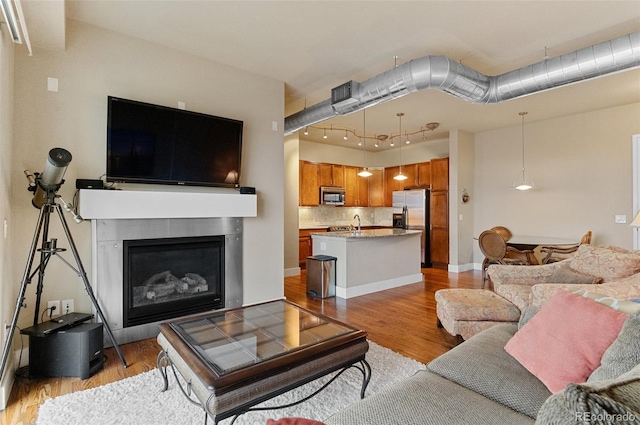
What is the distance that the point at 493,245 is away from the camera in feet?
17.8

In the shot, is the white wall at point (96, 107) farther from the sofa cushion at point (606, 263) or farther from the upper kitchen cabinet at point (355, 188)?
the upper kitchen cabinet at point (355, 188)

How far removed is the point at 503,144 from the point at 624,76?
2.59 metres

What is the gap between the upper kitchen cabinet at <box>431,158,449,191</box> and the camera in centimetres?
705

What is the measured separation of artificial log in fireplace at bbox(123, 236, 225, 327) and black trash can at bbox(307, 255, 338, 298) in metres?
1.51

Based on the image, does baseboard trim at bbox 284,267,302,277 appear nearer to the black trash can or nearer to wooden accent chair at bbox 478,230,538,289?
the black trash can

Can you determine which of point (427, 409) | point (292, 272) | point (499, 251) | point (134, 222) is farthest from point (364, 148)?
point (427, 409)

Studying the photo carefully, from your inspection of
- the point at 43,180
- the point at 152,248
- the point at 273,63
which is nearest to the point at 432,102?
the point at 273,63

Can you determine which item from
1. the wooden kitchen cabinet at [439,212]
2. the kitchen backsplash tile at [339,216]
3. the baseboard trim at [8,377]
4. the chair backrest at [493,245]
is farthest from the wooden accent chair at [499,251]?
the baseboard trim at [8,377]

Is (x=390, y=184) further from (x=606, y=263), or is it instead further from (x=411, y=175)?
(x=606, y=263)

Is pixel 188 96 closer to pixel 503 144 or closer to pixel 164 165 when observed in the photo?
pixel 164 165

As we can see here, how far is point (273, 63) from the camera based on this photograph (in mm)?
3752

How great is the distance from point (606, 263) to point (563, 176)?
147 inches

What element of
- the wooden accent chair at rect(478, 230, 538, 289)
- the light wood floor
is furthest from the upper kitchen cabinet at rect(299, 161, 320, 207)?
the wooden accent chair at rect(478, 230, 538, 289)

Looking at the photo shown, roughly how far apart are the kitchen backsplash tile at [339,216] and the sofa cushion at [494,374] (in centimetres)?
601
